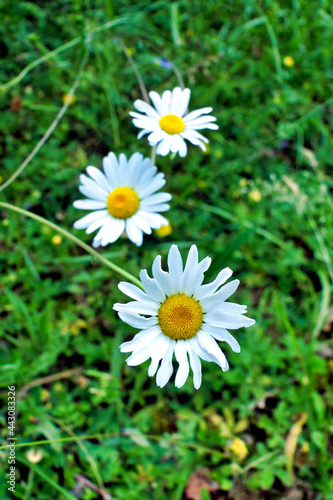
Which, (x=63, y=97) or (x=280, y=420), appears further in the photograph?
(x=63, y=97)

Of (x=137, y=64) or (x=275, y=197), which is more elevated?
(x=137, y=64)

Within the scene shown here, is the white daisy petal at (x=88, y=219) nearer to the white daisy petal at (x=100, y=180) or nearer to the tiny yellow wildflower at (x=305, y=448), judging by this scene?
the white daisy petal at (x=100, y=180)

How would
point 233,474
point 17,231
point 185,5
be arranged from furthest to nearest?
point 185,5 → point 17,231 → point 233,474

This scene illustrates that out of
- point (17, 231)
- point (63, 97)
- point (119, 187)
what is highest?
point (63, 97)

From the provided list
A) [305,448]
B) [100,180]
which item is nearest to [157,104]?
[100,180]

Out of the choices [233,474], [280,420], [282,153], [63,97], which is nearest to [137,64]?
[63,97]

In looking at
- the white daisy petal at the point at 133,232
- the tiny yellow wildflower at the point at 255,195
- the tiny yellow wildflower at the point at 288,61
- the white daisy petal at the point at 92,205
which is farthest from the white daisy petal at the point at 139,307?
the tiny yellow wildflower at the point at 288,61

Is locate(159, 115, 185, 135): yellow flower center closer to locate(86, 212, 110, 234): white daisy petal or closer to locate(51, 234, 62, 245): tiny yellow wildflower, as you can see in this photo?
locate(86, 212, 110, 234): white daisy petal

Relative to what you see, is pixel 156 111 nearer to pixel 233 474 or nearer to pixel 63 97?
pixel 63 97
